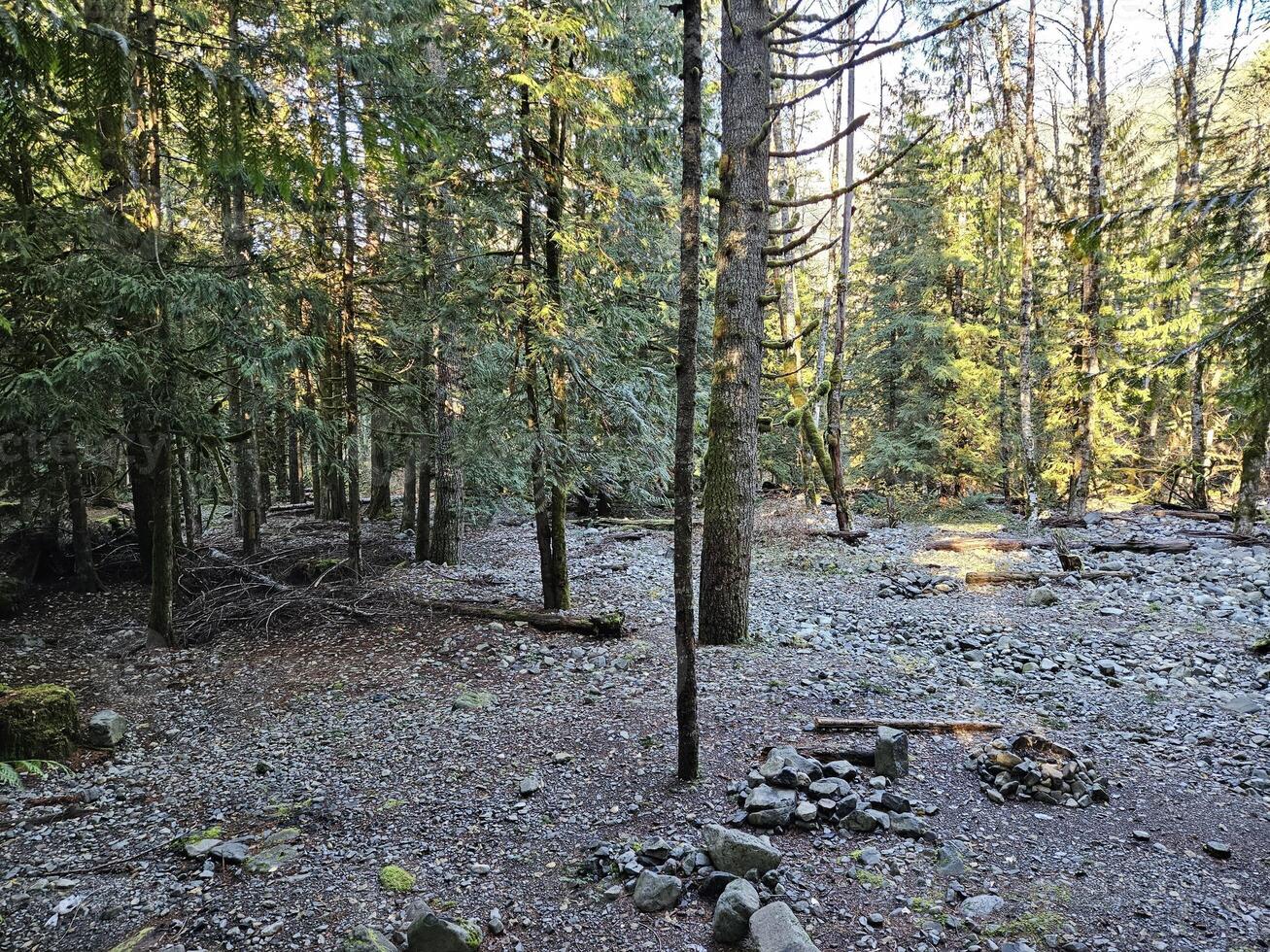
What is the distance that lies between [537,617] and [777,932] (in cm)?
629

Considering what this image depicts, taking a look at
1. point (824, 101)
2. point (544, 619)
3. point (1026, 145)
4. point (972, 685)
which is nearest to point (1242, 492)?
point (1026, 145)

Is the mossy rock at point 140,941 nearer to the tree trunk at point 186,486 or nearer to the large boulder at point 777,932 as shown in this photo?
the large boulder at point 777,932

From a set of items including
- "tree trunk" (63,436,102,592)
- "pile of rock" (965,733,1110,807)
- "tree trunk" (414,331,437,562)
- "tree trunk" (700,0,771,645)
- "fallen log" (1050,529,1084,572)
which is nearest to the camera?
"pile of rock" (965,733,1110,807)

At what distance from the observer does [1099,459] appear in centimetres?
1756

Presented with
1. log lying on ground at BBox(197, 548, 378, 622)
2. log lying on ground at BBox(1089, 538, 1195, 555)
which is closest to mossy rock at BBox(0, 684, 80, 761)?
log lying on ground at BBox(197, 548, 378, 622)

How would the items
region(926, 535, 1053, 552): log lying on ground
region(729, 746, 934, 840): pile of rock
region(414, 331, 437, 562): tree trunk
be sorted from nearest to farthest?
region(729, 746, 934, 840): pile of rock, region(414, 331, 437, 562): tree trunk, region(926, 535, 1053, 552): log lying on ground

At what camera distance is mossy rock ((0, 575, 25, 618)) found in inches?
349

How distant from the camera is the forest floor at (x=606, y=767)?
134 inches

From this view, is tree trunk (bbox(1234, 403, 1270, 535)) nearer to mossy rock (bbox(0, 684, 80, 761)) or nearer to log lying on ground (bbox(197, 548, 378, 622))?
log lying on ground (bbox(197, 548, 378, 622))

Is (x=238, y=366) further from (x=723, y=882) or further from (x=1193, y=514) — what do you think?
(x=1193, y=514)

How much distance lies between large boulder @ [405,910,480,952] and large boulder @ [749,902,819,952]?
1.47m

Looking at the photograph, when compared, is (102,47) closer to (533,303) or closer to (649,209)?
(533,303)

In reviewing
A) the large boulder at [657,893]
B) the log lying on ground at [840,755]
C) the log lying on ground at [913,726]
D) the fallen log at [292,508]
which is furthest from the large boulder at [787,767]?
the fallen log at [292,508]

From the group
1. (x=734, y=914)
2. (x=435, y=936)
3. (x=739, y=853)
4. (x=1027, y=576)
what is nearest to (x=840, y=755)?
(x=739, y=853)
